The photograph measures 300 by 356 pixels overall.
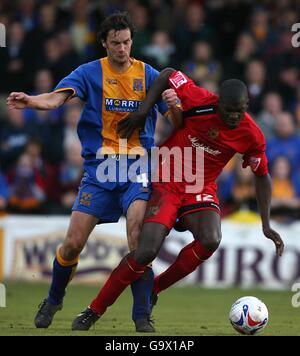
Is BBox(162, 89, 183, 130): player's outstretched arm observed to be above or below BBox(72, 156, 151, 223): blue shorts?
above

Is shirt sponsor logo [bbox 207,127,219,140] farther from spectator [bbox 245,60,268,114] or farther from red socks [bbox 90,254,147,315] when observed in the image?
spectator [bbox 245,60,268,114]

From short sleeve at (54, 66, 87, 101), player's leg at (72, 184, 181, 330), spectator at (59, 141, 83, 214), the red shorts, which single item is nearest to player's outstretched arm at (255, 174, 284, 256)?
the red shorts

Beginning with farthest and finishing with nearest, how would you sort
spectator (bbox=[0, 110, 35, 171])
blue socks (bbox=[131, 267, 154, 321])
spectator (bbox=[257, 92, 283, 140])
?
1. spectator (bbox=[257, 92, 283, 140])
2. spectator (bbox=[0, 110, 35, 171])
3. blue socks (bbox=[131, 267, 154, 321])

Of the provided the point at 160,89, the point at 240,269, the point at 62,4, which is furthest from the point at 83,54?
the point at 160,89

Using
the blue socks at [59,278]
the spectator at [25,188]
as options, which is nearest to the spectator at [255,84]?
the spectator at [25,188]

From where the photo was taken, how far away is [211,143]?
866 centimetres

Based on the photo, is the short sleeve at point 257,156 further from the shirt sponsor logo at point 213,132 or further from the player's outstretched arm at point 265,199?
the shirt sponsor logo at point 213,132

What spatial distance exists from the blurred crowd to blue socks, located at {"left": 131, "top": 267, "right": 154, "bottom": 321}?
5.84 meters

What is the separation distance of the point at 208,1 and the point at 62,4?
2.51 metres

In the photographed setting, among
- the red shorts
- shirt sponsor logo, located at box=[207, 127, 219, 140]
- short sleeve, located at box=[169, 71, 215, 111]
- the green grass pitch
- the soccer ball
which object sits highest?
short sleeve, located at box=[169, 71, 215, 111]

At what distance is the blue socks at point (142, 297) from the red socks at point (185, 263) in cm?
30

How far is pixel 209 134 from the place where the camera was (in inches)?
339

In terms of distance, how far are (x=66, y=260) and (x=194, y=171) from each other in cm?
134

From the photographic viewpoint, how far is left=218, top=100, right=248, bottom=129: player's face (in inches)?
324
